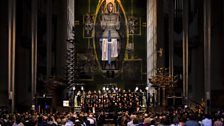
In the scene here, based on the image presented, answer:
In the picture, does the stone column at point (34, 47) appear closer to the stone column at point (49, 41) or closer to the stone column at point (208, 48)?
the stone column at point (49, 41)

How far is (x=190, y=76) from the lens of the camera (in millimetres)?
42969

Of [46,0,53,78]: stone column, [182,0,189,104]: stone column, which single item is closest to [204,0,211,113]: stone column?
[182,0,189,104]: stone column

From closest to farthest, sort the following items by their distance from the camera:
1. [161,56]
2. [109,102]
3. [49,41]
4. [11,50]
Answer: [11,50] → [49,41] → [109,102] → [161,56]

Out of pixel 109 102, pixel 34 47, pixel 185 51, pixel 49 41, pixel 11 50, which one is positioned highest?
pixel 49 41

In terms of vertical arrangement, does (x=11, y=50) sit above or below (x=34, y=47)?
below

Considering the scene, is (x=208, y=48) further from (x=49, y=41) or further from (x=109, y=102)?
(x=49, y=41)

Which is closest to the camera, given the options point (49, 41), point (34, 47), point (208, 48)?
point (208, 48)

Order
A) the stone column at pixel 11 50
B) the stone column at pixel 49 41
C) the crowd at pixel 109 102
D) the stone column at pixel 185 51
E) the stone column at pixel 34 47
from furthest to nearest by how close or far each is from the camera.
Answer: the crowd at pixel 109 102
the stone column at pixel 49 41
the stone column at pixel 185 51
the stone column at pixel 34 47
the stone column at pixel 11 50

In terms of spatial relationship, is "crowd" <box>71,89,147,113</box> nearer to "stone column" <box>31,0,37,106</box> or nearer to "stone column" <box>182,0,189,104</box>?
"stone column" <box>182,0,189,104</box>

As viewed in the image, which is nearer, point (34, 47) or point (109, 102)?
point (34, 47)

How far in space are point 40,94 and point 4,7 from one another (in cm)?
1005

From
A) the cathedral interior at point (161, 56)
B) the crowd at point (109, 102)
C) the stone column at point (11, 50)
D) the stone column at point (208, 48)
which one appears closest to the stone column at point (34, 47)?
the cathedral interior at point (161, 56)

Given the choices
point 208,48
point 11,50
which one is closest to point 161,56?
point 208,48

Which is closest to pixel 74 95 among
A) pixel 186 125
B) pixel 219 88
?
pixel 219 88
